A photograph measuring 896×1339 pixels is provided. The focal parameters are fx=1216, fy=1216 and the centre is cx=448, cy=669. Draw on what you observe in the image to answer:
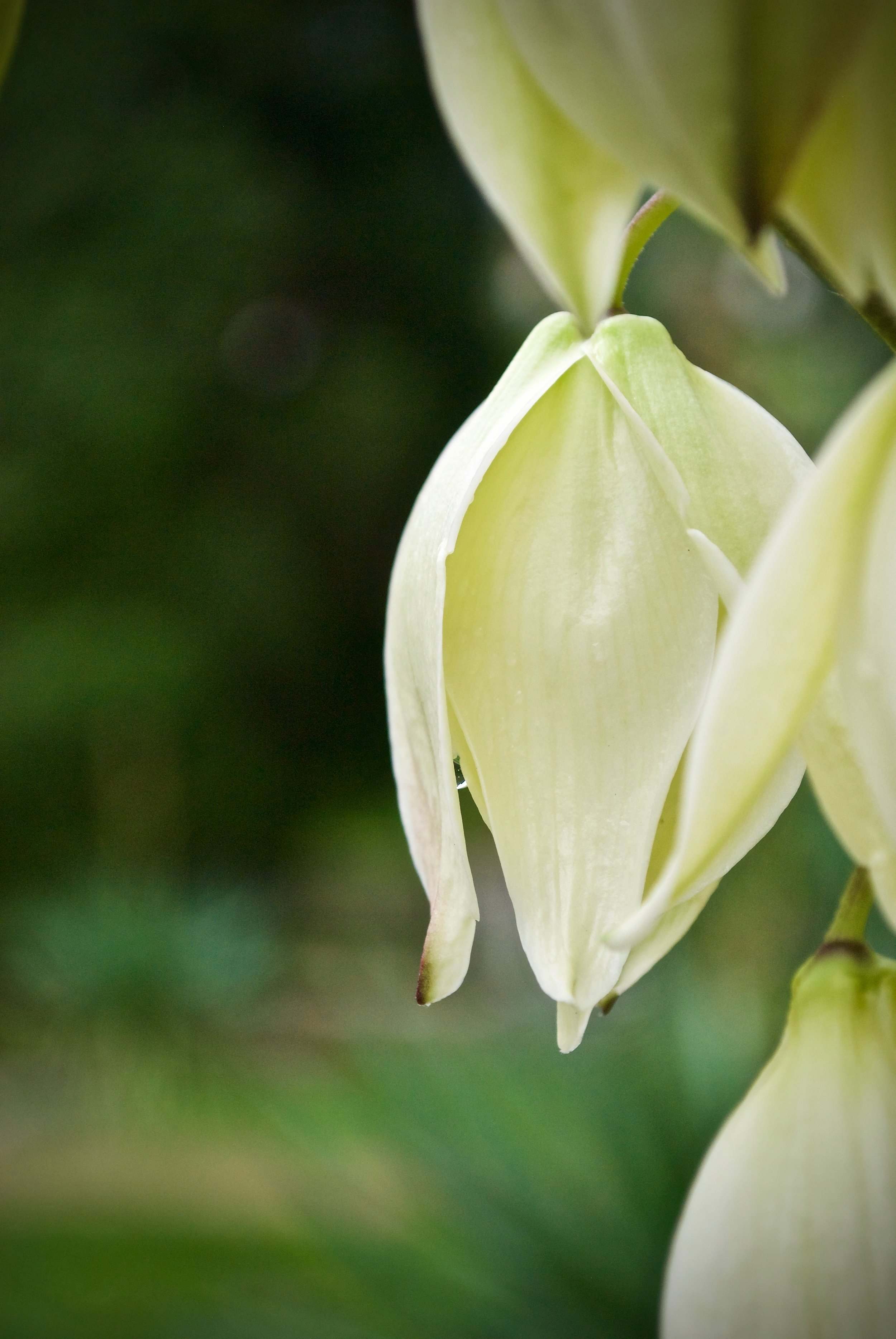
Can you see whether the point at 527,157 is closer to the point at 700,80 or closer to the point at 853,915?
the point at 700,80

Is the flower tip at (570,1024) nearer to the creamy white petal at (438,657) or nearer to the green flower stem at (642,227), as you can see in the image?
the creamy white petal at (438,657)

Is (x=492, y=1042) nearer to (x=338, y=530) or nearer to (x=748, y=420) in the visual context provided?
(x=748, y=420)

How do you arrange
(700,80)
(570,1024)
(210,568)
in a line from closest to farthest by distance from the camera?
(700,80), (570,1024), (210,568)

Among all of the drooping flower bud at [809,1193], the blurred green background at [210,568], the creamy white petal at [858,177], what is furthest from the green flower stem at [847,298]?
the blurred green background at [210,568]

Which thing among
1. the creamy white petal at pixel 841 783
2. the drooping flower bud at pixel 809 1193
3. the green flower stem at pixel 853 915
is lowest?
the drooping flower bud at pixel 809 1193

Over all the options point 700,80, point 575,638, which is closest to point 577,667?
point 575,638

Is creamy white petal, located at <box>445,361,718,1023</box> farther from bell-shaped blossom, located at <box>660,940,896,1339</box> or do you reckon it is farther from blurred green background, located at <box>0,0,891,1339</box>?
blurred green background, located at <box>0,0,891,1339</box>
